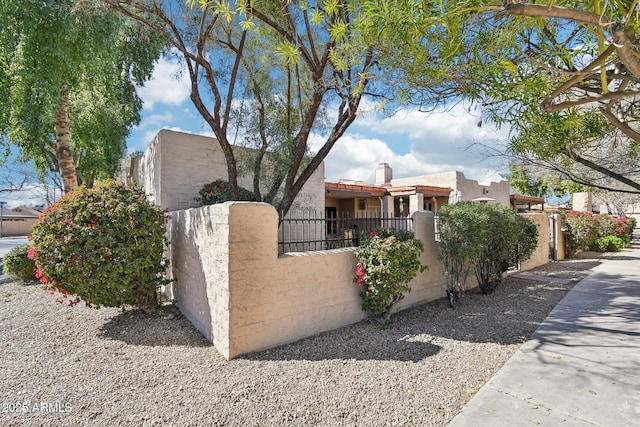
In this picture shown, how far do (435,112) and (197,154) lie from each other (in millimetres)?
5651

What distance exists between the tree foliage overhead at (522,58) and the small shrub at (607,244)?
11848 mm

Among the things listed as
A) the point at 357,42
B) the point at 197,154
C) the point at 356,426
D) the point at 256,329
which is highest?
the point at 357,42

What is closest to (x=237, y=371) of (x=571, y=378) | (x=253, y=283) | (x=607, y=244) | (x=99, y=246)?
(x=253, y=283)

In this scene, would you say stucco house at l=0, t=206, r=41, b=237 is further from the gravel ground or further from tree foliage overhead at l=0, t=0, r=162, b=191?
the gravel ground

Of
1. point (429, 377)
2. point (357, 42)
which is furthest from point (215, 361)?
point (357, 42)

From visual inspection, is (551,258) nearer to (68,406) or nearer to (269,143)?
(269,143)

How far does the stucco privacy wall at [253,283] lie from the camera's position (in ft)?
13.7

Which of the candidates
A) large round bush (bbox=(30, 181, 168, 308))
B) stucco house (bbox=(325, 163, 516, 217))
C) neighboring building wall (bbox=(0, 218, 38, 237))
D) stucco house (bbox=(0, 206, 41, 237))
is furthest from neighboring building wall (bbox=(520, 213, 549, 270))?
neighboring building wall (bbox=(0, 218, 38, 237))

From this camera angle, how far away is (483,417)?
2916mm

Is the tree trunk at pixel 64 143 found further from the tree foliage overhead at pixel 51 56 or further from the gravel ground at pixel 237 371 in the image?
the gravel ground at pixel 237 371

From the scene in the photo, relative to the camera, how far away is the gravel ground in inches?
119

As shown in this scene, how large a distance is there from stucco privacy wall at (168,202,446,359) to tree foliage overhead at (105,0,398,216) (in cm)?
243

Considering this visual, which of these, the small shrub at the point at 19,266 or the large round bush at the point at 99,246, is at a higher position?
the large round bush at the point at 99,246

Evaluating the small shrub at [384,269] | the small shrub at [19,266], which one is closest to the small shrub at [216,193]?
the small shrub at [384,269]
